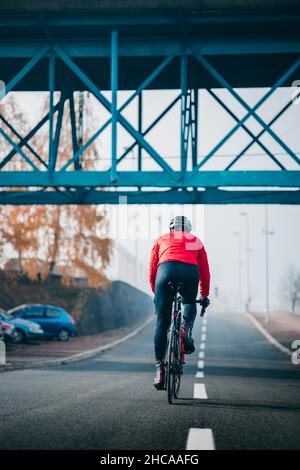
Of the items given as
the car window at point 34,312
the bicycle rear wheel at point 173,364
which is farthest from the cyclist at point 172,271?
the car window at point 34,312

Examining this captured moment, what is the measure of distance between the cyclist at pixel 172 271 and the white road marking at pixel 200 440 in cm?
Answer: 209

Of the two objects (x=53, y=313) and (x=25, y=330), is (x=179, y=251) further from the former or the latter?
(x=53, y=313)

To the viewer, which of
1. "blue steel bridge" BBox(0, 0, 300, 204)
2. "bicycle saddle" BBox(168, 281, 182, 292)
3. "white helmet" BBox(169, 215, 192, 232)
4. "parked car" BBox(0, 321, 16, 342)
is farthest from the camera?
"parked car" BBox(0, 321, 16, 342)

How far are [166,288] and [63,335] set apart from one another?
23.3 metres

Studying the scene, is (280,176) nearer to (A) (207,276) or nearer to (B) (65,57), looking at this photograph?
(B) (65,57)

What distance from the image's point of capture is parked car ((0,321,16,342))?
869 inches

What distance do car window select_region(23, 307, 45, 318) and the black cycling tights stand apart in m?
22.8

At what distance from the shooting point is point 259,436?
4.79 metres

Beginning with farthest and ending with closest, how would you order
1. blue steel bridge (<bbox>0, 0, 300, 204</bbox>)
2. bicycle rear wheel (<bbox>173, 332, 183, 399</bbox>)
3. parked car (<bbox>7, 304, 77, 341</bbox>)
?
parked car (<bbox>7, 304, 77, 341</bbox>) → blue steel bridge (<bbox>0, 0, 300, 204</bbox>) → bicycle rear wheel (<bbox>173, 332, 183, 399</bbox>)

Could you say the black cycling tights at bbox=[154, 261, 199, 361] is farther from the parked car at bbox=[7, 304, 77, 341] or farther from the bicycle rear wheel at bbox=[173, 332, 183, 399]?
the parked car at bbox=[7, 304, 77, 341]

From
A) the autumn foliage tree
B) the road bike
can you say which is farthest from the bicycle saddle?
the autumn foliage tree

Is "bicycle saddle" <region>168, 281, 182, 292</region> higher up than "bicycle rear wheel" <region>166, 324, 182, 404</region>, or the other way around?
"bicycle saddle" <region>168, 281, 182, 292</region>

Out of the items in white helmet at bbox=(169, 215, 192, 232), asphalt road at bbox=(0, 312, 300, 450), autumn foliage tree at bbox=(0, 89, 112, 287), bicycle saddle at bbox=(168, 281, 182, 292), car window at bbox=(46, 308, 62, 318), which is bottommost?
asphalt road at bbox=(0, 312, 300, 450)

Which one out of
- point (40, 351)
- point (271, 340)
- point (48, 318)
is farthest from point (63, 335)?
point (271, 340)
